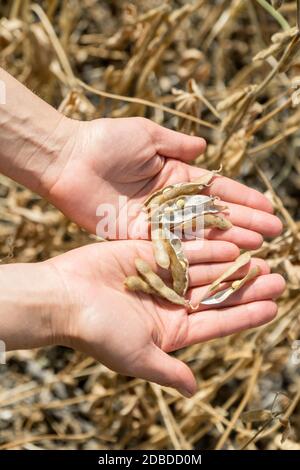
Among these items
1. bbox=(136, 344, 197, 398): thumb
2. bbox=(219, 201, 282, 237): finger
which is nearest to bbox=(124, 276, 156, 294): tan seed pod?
bbox=(136, 344, 197, 398): thumb

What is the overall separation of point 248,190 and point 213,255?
159 millimetres

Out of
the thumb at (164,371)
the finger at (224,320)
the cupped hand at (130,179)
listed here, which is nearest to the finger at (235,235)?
the cupped hand at (130,179)

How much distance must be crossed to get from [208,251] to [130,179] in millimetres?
202

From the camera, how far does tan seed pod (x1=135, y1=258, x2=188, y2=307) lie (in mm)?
1290

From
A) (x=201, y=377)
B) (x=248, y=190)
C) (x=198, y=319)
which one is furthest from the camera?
(x=201, y=377)

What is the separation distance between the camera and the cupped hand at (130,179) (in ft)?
4.45

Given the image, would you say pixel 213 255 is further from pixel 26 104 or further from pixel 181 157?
pixel 26 104

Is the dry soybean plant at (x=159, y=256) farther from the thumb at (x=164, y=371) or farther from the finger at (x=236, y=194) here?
the thumb at (x=164, y=371)

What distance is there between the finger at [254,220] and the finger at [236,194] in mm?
19

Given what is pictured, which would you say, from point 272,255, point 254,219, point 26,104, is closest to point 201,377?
point 272,255

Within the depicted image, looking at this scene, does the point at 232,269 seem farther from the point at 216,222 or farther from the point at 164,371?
the point at 164,371

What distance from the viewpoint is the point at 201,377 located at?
1.75m

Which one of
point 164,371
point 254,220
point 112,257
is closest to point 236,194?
point 254,220

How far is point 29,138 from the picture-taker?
4.54 feet
